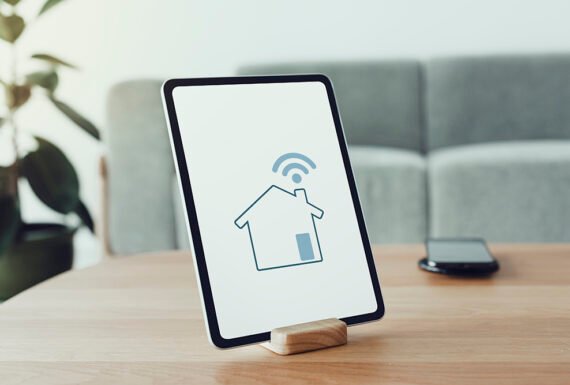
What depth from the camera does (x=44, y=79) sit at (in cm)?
211

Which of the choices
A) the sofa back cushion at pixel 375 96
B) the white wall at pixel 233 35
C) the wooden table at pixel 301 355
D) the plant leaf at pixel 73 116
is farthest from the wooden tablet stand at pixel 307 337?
the white wall at pixel 233 35

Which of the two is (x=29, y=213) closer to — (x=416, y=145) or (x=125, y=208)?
(x=125, y=208)

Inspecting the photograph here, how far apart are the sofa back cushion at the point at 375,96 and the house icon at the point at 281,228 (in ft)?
6.20

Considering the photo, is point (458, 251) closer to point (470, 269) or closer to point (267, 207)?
point (470, 269)

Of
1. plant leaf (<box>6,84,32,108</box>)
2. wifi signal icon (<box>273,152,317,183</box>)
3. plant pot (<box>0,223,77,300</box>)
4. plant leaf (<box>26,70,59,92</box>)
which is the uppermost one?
wifi signal icon (<box>273,152,317,183</box>)

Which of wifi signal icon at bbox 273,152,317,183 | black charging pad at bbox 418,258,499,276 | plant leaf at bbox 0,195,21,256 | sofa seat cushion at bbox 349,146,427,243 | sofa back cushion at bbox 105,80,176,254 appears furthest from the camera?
sofa back cushion at bbox 105,80,176,254

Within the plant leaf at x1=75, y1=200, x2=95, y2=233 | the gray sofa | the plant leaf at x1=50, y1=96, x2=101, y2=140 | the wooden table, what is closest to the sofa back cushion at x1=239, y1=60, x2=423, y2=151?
the gray sofa

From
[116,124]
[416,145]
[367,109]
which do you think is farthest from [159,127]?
[416,145]

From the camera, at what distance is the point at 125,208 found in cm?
216

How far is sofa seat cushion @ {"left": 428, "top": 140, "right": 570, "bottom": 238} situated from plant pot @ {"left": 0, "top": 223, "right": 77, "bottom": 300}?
108cm

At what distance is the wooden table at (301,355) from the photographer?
51 centimetres

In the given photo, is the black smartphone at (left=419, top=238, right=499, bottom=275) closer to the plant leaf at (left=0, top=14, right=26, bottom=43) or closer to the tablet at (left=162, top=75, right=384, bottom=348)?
the tablet at (left=162, top=75, right=384, bottom=348)

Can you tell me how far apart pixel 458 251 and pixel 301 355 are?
0.39 m

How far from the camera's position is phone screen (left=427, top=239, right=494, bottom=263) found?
0.83m
